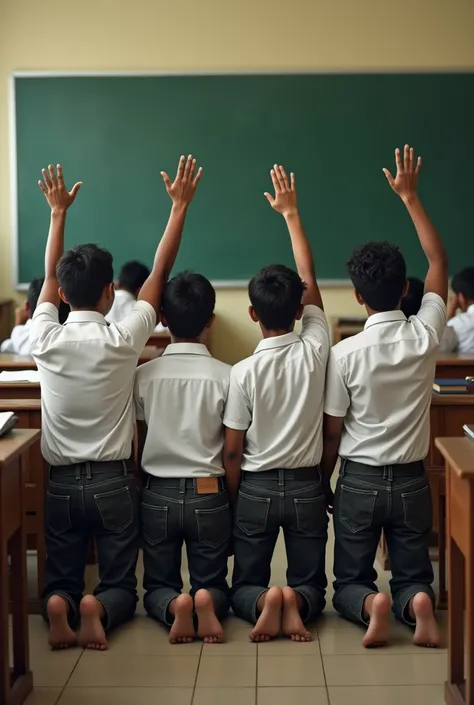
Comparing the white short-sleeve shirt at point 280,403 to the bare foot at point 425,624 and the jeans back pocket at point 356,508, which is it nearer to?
the jeans back pocket at point 356,508

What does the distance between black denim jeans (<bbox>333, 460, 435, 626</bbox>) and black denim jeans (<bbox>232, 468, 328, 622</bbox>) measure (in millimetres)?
66

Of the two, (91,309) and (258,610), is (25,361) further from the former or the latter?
(258,610)

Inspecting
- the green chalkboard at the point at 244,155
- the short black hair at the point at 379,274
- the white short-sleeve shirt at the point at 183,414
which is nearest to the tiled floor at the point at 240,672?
the white short-sleeve shirt at the point at 183,414

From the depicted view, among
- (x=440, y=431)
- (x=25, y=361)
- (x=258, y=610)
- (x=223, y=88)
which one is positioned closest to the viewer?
(x=258, y=610)

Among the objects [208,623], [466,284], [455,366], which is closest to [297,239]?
[208,623]

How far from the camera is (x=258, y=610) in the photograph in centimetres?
258

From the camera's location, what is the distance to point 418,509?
2596 mm

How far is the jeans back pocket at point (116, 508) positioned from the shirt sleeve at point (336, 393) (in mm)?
623

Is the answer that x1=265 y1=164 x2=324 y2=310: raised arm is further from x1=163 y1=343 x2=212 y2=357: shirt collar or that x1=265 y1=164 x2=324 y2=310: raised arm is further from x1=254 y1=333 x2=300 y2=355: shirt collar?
x1=163 y1=343 x2=212 y2=357: shirt collar

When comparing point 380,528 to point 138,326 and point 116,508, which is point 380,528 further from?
point 138,326

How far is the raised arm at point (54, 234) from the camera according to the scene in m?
2.76

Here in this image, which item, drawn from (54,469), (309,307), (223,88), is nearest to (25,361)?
(54,469)

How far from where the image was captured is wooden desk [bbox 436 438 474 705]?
6.47 ft

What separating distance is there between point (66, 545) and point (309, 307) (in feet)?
3.26
